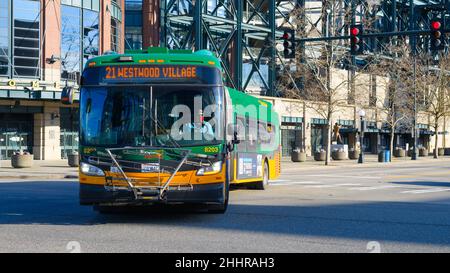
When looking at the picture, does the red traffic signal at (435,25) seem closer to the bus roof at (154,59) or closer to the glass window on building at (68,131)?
the bus roof at (154,59)

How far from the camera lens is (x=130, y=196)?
1209 centimetres

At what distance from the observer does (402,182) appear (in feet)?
85.8

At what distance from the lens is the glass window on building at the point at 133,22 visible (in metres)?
63.3

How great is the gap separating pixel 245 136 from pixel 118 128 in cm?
682

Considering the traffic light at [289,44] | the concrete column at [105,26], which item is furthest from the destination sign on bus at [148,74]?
the concrete column at [105,26]

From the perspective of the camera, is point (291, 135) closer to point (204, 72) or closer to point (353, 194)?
point (353, 194)

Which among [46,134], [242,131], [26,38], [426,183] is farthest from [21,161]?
[426,183]

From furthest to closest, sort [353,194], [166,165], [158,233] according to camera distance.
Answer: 1. [353,194]
2. [166,165]
3. [158,233]

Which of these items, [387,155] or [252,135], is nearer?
[252,135]

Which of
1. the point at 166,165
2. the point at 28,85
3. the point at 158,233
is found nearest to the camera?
the point at 158,233

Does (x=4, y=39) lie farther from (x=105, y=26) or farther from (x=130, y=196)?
(x=130, y=196)

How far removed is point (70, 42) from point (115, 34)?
608cm

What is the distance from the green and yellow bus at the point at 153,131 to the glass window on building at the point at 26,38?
116ft
